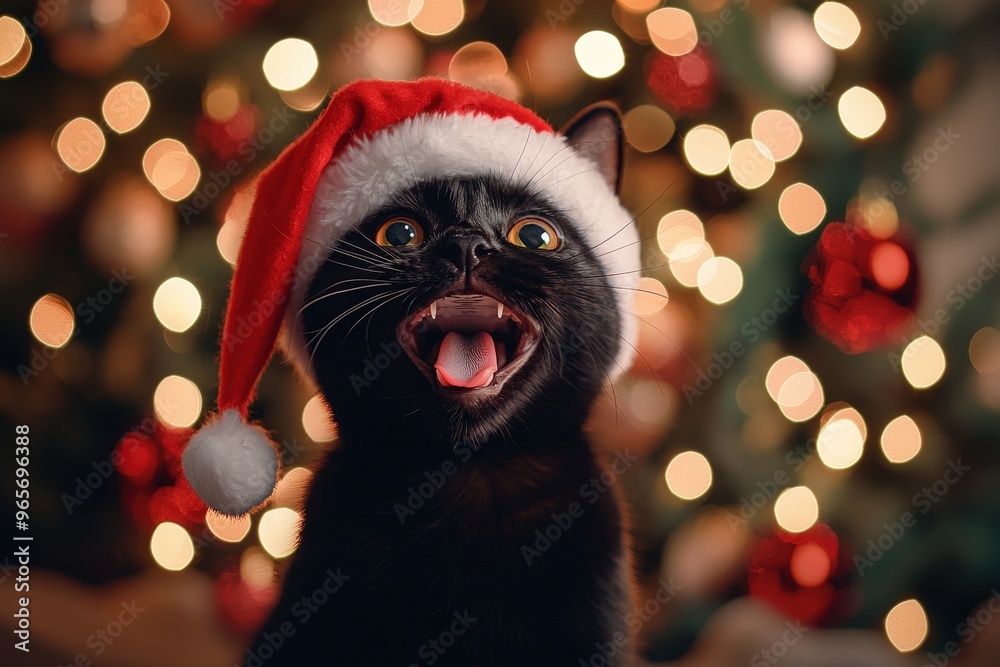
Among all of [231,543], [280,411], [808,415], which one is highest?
[808,415]

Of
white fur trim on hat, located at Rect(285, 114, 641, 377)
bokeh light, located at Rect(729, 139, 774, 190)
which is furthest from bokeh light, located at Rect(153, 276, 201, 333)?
bokeh light, located at Rect(729, 139, 774, 190)

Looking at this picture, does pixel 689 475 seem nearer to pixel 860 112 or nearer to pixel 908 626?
pixel 908 626

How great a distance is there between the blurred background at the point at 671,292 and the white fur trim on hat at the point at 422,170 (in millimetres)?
428

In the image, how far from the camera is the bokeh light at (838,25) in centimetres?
119

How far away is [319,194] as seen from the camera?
729mm

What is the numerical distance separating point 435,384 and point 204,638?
2.79 feet

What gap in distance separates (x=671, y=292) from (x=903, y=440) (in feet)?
1.48

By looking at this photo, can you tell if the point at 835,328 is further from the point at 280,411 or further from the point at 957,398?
the point at 280,411

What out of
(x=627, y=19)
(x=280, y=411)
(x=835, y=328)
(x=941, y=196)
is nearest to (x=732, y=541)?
(x=835, y=328)

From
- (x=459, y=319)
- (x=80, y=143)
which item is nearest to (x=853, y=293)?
(x=459, y=319)

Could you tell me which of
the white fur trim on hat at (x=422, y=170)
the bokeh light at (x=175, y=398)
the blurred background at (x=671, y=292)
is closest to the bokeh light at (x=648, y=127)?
the blurred background at (x=671, y=292)

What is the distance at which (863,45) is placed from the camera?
3.96 ft

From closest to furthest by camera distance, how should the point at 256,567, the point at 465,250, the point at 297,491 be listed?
the point at 465,250
the point at 297,491
the point at 256,567

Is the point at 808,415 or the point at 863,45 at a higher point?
the point at 863,45
